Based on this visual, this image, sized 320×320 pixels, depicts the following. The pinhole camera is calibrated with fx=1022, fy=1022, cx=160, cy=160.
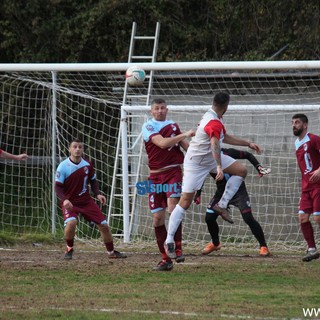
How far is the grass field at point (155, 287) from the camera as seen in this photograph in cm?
863

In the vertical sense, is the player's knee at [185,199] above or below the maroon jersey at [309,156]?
below

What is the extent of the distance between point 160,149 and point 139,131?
17.6 ft

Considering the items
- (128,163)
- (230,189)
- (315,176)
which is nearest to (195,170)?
(315,176)

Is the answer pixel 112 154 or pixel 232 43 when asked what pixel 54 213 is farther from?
pixel 232 43

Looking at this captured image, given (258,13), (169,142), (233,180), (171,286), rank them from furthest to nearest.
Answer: (258,13), (233,180), (169,142), (171,286)

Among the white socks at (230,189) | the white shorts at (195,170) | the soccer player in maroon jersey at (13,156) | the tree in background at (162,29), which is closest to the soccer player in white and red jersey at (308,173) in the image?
the white socks at (230,189)

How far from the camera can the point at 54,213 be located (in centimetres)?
1695

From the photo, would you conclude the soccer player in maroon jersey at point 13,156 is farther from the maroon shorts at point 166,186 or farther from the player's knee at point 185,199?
the player's knee at point 185,199

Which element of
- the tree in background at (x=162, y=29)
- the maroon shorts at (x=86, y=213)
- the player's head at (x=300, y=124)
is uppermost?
the tree in background at (x=162, y=29)

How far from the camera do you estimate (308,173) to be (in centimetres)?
1279

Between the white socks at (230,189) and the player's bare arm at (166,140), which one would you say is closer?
the player's bare arm at (166,140)

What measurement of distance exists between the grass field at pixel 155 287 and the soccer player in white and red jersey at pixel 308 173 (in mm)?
369

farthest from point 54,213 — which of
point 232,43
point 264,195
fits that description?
point 232,43

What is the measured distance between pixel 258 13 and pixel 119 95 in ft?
17.3
